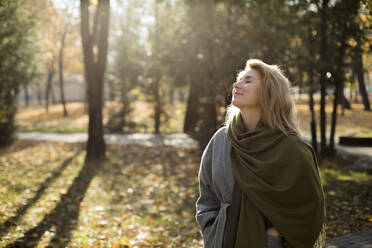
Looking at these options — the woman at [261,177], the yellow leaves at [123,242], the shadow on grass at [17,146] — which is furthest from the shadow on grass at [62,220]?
the shadow on grass at [17,146]

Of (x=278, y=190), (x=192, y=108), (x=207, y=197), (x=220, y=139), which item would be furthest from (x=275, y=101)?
(x=192, y=108)

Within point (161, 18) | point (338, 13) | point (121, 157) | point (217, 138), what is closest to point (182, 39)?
point (161, 18)

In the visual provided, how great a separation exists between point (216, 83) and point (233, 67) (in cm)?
96

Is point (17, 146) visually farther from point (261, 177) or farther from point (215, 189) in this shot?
point (261, 177)

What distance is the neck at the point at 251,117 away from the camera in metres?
2.32

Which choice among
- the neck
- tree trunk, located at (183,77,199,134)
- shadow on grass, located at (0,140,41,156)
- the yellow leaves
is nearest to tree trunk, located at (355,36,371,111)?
tree trunk, located at (183,77,199,134)

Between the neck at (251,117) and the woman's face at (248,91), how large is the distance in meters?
0.04

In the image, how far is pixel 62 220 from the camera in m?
5.58

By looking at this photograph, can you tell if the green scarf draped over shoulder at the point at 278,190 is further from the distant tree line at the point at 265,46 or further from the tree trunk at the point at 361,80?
the tree trunk at the point at 361,80

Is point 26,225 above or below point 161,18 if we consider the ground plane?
below

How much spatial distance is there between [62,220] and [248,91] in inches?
181

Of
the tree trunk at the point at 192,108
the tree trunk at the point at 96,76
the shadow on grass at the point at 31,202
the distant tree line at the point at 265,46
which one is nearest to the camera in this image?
the shadow on grass at the point at 31,202

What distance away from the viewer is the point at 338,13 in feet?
26.3

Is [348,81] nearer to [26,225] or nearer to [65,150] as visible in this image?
[26,225]
